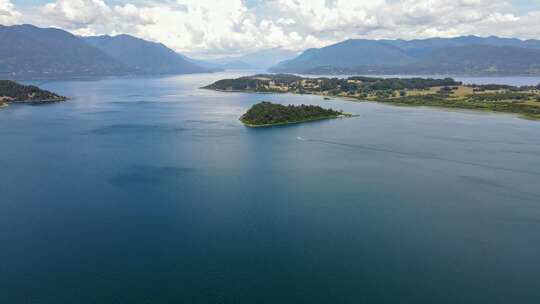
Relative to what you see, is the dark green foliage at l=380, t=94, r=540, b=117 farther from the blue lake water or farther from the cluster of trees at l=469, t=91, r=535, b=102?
the blue lake water

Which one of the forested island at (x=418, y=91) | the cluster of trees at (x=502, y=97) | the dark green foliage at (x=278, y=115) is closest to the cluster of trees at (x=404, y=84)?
the forested island at (x=418, y=91)

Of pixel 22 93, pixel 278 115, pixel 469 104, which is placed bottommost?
pixel 278 115

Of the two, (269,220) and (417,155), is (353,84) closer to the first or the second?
(417,155)

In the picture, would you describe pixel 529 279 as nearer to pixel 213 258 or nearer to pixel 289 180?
pixel 213 258

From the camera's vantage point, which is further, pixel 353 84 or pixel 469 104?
pixel 353 84

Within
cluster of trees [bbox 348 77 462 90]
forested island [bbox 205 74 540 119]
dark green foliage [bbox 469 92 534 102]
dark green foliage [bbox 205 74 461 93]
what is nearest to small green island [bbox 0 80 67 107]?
forested island [bbox 205 74 540 119]

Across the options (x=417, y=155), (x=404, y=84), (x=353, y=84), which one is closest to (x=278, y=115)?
(x=417, y=155)

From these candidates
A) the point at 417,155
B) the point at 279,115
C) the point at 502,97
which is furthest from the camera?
the point at 502,97
